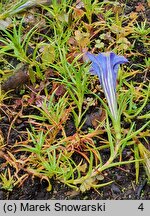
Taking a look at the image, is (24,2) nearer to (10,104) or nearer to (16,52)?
(16,52)

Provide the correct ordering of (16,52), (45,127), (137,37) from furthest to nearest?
(137,37)
(16,52)
(45,127)

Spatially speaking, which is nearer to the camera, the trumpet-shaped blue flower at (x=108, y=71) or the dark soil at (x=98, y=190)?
the dark soil at (x=98, y=190)

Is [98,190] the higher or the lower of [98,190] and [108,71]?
the lower

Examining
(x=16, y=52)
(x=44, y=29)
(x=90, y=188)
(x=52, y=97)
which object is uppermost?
(x=44, y=29)

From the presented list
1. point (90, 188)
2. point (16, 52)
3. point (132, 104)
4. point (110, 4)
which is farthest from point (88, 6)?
point (90, 188)

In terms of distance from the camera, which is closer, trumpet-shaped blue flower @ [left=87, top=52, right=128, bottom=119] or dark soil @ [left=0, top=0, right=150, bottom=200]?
dark soil @ [left=0, top=0, right=150, bottom=200]

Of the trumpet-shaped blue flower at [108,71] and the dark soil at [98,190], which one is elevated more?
the trumpet-shaped blue flower at [108,71]

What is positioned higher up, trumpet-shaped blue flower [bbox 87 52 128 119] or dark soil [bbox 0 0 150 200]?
trumpet-shaped blue flower [bbox 87 52 128 119]

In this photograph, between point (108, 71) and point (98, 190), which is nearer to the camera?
point (98, 190)
